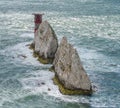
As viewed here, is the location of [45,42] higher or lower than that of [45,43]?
higher

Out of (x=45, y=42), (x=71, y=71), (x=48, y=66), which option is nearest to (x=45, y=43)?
(x=45, y=42)

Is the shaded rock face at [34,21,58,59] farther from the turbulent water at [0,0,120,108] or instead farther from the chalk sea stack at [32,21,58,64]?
the turbulent water at [0,0,120,108]

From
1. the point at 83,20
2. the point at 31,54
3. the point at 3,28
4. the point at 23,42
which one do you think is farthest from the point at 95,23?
the point at 31,54

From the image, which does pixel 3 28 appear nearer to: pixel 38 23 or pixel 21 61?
pixel 38 23

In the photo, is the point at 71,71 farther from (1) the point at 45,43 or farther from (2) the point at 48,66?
(1) the point at 45,43

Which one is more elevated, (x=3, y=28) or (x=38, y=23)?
(x=38, y=23)
